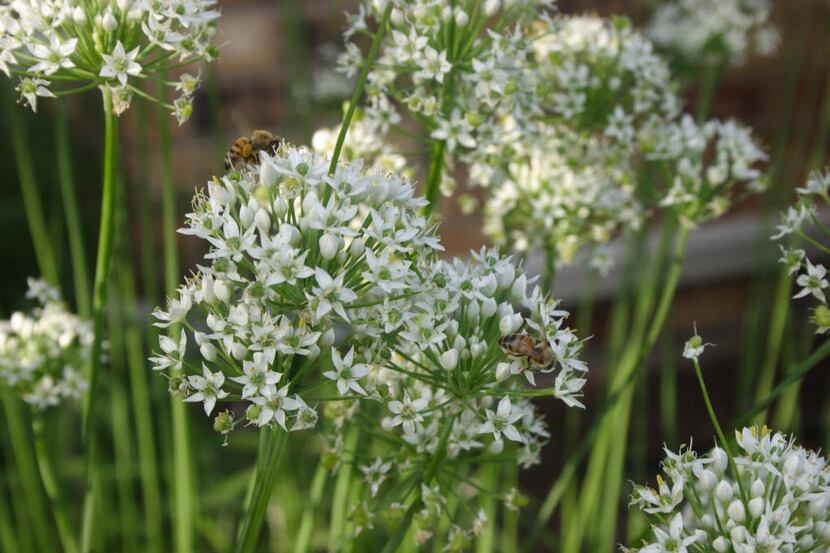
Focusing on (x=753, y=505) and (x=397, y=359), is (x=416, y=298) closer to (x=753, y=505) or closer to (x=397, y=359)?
(x=397, y=359)

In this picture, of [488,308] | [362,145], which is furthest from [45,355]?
[488,308]

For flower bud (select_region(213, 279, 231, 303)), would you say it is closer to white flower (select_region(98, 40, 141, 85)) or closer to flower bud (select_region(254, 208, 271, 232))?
flower bud (select_region(254, 208, 271, 232))

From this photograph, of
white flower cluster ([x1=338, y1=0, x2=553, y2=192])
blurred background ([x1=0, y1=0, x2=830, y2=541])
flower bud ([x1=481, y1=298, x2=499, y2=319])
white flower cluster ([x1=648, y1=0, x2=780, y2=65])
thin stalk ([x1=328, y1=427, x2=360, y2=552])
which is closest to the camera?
flower bud ([x1=481, y1=298, x2=499, y2=319])

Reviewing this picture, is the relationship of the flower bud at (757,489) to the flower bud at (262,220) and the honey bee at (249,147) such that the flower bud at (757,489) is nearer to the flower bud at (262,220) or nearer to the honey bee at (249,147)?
the flower bud at (262,220)

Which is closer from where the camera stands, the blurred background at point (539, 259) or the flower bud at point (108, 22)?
the flower bud at point (108, 22)

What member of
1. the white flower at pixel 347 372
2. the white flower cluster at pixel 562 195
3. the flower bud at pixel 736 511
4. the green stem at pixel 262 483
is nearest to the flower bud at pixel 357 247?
the white flower at pixel 347 372

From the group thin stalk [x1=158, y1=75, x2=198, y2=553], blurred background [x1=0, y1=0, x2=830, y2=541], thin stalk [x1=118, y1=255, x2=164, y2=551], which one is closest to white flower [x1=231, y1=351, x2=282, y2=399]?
thin stalk [x1=158, y1=75, x2=198, y2=553]
